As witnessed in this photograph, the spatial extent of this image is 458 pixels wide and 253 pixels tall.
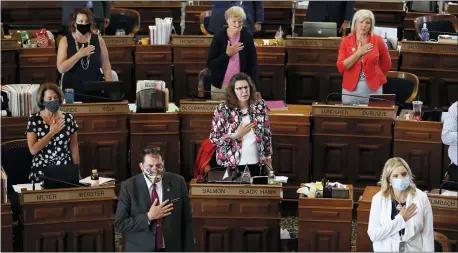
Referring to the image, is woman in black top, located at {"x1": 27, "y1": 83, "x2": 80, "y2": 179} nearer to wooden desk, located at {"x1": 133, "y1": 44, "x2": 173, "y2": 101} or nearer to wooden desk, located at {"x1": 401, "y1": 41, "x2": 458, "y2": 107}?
wooden desk, located at {"x1": 133, "y1": 44, "x2": 173, "y2": 101}

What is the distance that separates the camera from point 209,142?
999 centimetres

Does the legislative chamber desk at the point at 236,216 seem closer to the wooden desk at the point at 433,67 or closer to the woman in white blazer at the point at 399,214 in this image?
the woman in white blazer at the point at 399,214

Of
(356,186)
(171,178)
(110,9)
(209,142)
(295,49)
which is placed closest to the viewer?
(171,178)

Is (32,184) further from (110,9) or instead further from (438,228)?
(110,9)

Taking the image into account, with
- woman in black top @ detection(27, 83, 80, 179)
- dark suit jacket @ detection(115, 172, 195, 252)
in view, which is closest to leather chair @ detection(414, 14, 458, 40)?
woman in black top @ detection(27, 83, 80, 179)

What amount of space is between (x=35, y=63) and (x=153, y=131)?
79.3 inches

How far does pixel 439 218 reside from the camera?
9.11 meters

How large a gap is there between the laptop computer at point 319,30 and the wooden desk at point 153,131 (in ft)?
7.11

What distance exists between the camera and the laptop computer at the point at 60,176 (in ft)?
30.5

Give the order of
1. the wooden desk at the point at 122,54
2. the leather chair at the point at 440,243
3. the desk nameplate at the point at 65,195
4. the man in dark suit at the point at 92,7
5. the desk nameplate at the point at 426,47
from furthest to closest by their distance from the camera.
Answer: the man in dark suit at the point at 92,7 < the wooden desk at the point at 122,54 < the desk nameplate at the point at 426,47 < the desk nameplate at the point at 65,195 < the leather chair at the point at 440,243

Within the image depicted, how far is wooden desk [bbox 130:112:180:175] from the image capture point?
10.8 meters

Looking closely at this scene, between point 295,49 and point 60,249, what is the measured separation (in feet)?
12.7

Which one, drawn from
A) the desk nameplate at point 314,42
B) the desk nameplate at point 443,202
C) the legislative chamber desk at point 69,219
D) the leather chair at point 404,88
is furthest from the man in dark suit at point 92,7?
the desk nameplate at point 443,202

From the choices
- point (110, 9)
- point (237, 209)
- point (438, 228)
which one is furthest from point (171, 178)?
point (110, 9)
